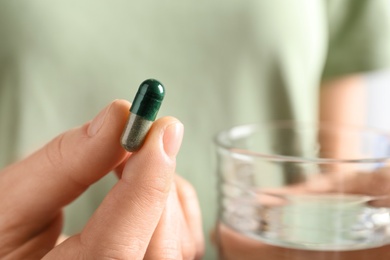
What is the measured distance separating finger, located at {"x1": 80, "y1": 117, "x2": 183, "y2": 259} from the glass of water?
0.10 metres

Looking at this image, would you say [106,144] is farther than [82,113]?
No

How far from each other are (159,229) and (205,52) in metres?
0.22

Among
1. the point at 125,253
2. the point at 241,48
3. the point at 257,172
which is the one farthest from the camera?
the point at 241,48

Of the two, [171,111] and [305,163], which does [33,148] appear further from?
[305,163]

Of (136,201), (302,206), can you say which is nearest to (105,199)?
(136,201)

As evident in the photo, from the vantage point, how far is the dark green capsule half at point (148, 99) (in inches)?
11.3

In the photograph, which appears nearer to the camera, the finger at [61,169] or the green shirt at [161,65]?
the finger at [61,169]

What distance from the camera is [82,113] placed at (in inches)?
19.6

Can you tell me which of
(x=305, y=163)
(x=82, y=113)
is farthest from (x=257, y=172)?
(x=82, y=113)

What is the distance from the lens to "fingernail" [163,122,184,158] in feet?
0.97

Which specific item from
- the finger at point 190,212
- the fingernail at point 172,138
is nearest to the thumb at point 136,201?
the fingernail at point 172,138

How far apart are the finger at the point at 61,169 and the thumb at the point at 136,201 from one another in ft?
0.07

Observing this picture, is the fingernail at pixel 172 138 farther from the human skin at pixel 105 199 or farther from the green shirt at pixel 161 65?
the green shirt at pixel 161 65

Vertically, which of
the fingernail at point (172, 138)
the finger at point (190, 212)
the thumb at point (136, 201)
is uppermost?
the fingernail at point (172, 138)
